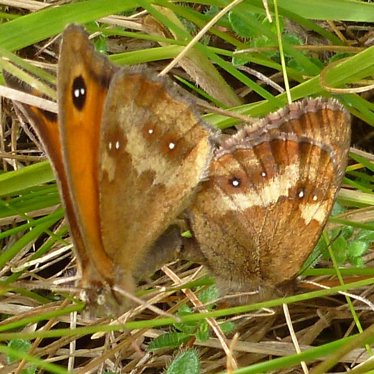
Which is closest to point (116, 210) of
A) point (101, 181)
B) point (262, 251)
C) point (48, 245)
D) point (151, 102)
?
point (101, 181)

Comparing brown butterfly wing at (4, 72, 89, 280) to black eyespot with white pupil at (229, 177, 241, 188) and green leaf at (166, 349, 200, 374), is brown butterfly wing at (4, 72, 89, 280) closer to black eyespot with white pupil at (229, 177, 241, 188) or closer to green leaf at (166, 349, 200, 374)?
green leaf at (166, 349, 200, 374)

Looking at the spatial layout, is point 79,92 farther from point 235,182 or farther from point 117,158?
point 235,182

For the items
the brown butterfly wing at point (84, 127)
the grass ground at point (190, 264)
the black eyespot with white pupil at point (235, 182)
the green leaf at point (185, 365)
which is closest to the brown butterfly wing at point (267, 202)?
the black eyespot with white pupil at point (235, 182)

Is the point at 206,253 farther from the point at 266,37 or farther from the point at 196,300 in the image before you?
the point at 266,37

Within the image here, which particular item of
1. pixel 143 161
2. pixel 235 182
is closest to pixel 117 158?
pixel 143 161

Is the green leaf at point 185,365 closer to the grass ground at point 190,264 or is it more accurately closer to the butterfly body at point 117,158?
the grass ground at point 190,264

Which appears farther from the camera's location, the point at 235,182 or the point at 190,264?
the point at 190,264
